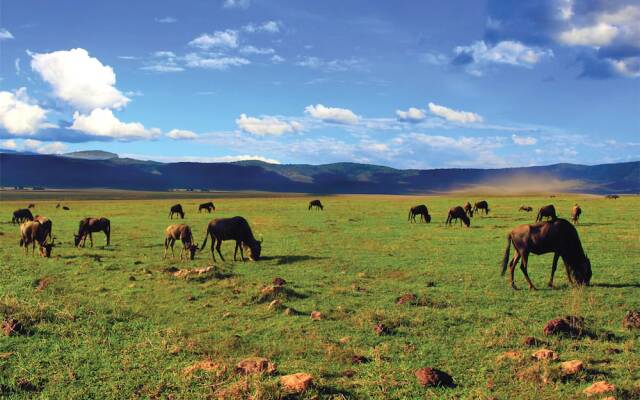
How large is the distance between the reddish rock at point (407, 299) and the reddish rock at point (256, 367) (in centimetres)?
597

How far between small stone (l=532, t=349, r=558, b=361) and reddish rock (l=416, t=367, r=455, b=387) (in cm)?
201

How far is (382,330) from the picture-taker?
10.9 metres

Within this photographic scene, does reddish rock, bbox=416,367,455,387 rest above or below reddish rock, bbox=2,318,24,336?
above

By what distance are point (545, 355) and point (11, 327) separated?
37.6ft

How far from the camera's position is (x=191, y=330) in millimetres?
11328

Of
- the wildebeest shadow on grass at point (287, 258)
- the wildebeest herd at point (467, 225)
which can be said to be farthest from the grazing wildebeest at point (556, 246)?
the wildebeest shadow on grass at point (287, 258)

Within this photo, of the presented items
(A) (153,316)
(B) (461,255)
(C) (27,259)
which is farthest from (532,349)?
(C) (27,259)

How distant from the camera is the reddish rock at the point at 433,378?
26.3 ft

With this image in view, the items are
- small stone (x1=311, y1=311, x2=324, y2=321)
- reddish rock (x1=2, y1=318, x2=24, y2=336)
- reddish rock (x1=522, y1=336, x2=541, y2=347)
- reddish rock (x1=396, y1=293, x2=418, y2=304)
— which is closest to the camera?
reddish rock (x1=522, y1=336, x2=541, y2=347)

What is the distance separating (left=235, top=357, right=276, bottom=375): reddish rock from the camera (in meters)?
8.51

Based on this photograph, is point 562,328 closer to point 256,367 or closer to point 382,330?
point 382,330

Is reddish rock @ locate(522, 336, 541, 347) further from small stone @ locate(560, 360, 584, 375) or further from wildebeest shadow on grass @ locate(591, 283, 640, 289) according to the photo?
wildebeest shadow on grass @ locate(591, 283, 640, 289)

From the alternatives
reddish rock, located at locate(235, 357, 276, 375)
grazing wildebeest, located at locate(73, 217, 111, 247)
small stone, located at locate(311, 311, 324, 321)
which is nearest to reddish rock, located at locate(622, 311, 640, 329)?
small stone, located at locate(311, 311, 324, 321)

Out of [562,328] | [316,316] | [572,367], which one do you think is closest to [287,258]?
[316,316]
